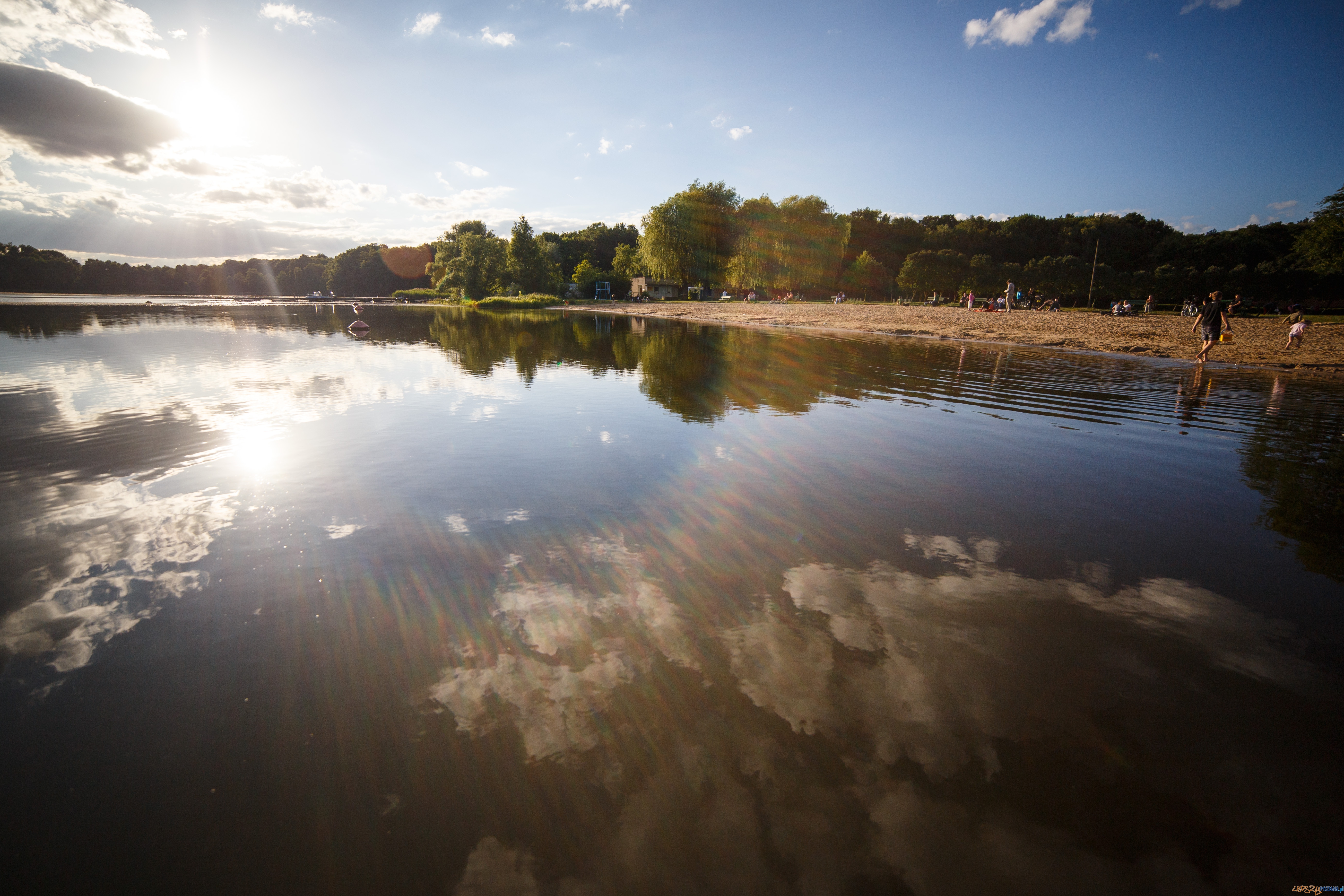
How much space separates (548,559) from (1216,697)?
19.9 feet

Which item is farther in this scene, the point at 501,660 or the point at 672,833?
the point at 501,660

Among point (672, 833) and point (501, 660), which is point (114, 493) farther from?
point (672, 833)

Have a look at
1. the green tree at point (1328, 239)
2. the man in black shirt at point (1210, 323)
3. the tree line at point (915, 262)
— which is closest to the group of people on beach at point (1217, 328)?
the man in black shirt at point (1210, 323)

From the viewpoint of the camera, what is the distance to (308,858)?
3.08 meters

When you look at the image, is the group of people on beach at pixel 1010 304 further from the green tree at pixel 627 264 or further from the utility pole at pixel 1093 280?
the green tree at pixel 627 264

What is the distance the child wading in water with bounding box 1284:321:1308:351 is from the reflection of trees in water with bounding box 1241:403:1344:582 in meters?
19.6

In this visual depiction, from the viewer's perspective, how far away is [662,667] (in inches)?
179

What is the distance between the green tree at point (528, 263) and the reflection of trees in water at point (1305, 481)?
3726 inches

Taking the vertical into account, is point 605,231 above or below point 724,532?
above

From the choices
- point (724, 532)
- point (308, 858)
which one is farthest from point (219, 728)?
point (724, 532)

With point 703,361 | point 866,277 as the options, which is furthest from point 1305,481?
point 866,277

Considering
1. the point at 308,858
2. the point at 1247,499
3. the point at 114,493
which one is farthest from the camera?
the point at 1247,499

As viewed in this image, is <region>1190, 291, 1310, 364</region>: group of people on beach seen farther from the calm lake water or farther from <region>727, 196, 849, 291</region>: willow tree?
<region>727, 196, 849, 291</region>: willow tree

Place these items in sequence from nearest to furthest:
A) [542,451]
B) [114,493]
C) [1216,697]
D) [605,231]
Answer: [1216,697] < [114,493] < [542,451] < [605,231]
